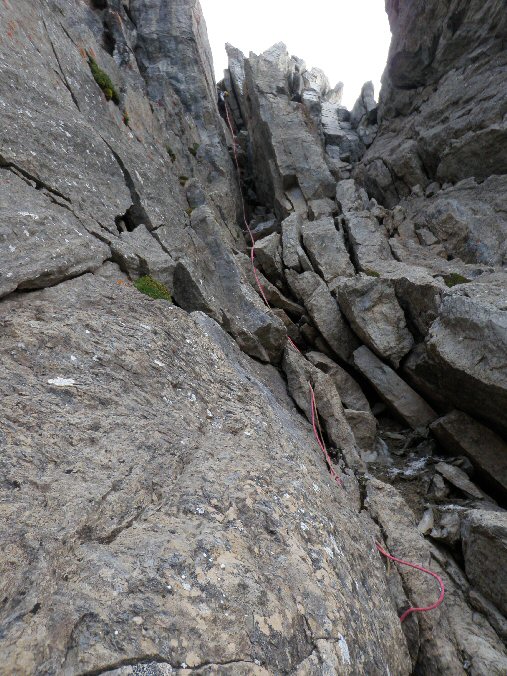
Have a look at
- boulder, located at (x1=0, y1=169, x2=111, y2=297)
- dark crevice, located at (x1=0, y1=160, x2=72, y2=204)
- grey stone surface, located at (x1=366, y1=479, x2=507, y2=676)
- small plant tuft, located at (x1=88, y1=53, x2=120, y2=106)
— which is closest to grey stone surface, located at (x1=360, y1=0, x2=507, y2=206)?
small plant tuft, located at (x1=88, y1=53, x2=120, y2=106)

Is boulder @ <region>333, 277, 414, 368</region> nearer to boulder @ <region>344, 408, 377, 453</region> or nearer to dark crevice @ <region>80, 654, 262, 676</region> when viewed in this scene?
boulder @ <region>344, 408, 377, 453</region>

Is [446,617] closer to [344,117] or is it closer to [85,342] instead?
[85,342]

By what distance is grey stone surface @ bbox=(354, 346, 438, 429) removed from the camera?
20062mm

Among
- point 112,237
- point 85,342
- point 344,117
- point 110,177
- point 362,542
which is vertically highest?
point 344,117

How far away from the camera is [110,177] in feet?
56.2

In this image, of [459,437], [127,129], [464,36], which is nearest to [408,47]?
[464,36]

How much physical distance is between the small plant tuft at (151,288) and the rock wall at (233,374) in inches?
11.2

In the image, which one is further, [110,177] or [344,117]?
[344,117]

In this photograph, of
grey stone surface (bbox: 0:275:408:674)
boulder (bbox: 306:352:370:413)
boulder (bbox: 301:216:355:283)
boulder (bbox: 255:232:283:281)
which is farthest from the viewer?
boulder (bbox: 255:232:283:281)

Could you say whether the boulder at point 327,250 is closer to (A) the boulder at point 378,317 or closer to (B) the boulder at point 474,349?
(A) the boulder at point 378,317

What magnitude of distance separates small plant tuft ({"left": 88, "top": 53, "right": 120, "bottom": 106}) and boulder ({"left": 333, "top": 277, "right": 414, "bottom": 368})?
54.6 feet

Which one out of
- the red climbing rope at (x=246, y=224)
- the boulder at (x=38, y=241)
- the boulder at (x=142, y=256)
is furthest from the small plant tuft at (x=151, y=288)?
the red climbing rope at (x=246, y=224)

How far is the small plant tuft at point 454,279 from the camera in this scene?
20734 millimetres

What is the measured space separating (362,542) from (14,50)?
2194 cm
